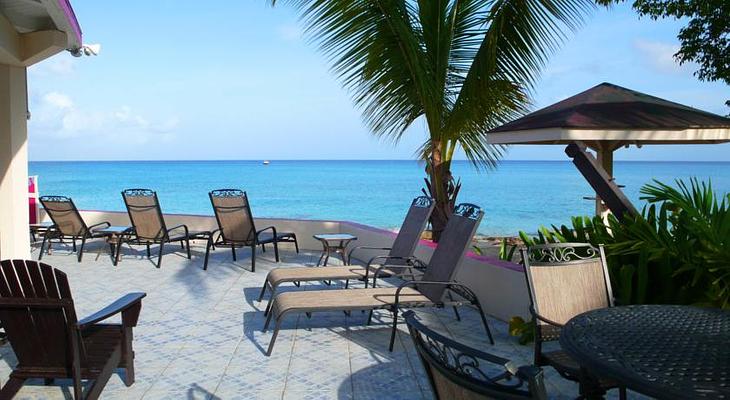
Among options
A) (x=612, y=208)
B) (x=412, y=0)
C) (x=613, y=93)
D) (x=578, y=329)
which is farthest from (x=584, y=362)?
(x=412, y=0)

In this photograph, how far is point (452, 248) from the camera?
4.92m

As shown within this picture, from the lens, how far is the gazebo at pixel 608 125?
14.5 ft

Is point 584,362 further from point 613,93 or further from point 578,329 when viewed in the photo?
point 613,93

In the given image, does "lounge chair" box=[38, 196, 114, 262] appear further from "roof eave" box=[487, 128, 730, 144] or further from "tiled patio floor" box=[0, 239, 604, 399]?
"roof eave" box=[487, 128, 730, 144]

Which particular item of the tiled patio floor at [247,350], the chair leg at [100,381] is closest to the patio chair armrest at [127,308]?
the chair leg at [100,381]

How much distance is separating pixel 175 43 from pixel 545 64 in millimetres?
20147

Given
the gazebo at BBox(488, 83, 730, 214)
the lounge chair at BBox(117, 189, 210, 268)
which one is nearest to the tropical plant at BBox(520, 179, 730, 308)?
the gazebo at BBox(488, 83, 730, 214)

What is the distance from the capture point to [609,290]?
3.63 m

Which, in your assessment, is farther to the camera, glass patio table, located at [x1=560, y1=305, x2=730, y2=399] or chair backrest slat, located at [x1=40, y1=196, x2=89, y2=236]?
chair backrest slat, located at [x1=40, y1=196, x2=89, y2=236]

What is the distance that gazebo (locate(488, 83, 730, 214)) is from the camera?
4.43 m

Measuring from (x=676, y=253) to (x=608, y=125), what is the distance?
1009 millimetres

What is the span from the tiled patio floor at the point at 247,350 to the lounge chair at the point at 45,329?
1.41 ft

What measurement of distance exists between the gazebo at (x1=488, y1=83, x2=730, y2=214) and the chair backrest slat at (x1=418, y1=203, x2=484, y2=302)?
2.41 feet

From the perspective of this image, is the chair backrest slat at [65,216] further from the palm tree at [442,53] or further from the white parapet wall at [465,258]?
the palm tree at [442,53]
